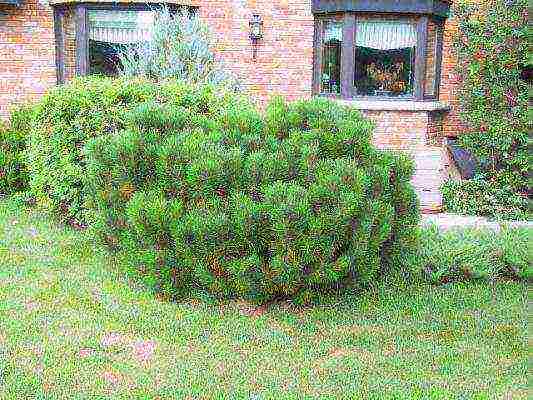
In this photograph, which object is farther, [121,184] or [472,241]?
[472,241]

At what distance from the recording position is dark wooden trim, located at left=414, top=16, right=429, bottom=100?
1097 cm

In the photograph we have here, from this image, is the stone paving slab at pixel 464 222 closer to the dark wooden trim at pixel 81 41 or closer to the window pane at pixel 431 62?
the window pane at pixel 431 62

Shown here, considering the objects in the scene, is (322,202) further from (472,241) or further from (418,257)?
(472,241)

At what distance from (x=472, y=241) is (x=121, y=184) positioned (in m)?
3.47

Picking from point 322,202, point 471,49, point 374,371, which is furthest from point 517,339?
point 471,49

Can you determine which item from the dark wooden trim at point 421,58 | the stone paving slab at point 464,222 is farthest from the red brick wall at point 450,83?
the stone paving slab at point 464,222

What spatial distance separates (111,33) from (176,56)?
2.18m

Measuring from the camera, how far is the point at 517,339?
4.70 metres

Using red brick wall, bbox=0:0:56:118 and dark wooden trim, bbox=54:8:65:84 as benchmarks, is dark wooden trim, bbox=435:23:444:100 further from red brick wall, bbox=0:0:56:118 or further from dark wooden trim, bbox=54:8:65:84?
red brick wall, bbox=0:0:56:118

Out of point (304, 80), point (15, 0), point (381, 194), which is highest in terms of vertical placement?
point (15, 0)

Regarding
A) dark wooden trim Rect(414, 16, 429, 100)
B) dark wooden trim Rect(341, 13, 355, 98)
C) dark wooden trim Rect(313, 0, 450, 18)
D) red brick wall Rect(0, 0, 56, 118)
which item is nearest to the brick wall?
red brick wall Rect(0, 0, 56, 118)

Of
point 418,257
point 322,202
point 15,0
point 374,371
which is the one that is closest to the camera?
point 374,371

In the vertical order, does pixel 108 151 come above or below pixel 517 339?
above

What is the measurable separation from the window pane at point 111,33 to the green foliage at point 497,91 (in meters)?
5.15
